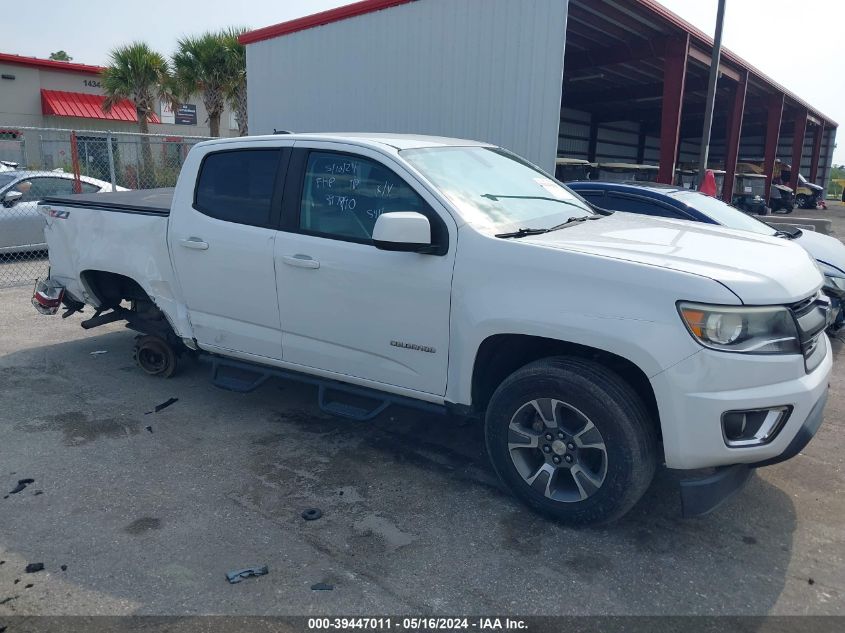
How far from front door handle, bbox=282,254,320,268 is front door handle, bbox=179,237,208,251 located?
74 cm

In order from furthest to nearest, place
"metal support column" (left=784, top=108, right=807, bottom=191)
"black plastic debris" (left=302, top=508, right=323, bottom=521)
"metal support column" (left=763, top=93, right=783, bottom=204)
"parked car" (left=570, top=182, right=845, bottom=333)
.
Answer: "metal support column" (left=784, top=108, right=807, bottom=191) → "metal support column" (left=763, top=93, right=783, bottom=204) → "parked car" (left=570, top=182, right=845, bottom=333) → "black plastic debris" (left=302, top=508, right=323, bottom=521)

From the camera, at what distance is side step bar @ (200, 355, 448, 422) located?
391 centimetres

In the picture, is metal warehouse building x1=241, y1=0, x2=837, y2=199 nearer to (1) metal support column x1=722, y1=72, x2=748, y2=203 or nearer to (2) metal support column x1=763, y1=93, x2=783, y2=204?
(1) metal support column x1=722, y1=72, x2=748, y2=203

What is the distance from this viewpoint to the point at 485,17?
1155 cm

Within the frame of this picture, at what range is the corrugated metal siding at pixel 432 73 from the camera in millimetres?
11086

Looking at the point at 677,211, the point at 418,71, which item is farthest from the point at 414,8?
the point at 677,211

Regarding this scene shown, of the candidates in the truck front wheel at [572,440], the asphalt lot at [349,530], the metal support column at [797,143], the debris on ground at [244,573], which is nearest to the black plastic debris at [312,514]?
the asphalt lot at [349,530]

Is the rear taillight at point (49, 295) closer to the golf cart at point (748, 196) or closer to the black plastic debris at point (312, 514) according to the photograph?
the black plastic debris at point (312, 514)

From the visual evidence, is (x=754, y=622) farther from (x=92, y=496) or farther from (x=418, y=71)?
(x=418, y=71)

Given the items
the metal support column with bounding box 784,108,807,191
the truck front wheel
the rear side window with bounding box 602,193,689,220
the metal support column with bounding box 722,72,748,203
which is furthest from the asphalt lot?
the metal support column with bounding box 784,108,807,191

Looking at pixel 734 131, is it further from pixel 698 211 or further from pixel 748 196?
pixel 698 211

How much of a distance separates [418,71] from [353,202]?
9.72 m

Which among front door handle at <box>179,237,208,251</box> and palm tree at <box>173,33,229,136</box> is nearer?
front door handle at <box>179,237,208,251</box>

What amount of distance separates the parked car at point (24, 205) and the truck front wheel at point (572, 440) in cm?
937
